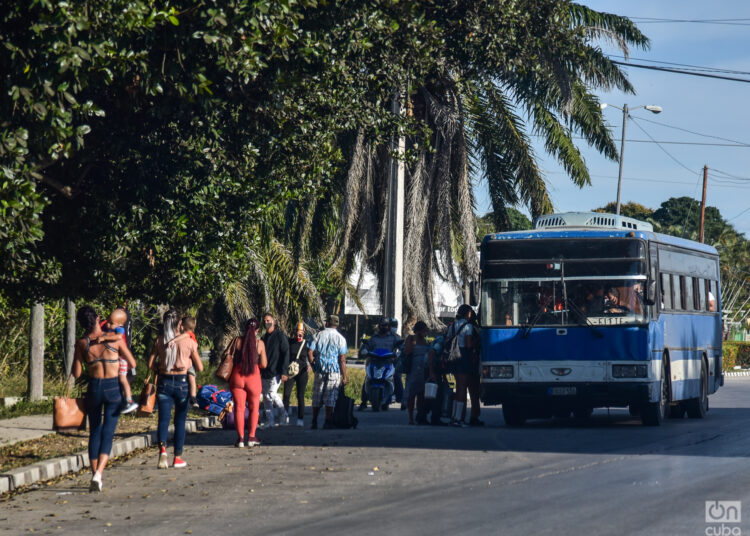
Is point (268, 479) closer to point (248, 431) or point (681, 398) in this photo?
point (248, 431)

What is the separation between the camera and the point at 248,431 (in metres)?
14.8

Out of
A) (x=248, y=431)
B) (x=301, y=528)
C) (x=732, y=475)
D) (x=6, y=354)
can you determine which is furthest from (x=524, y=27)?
(x=6, y=354)

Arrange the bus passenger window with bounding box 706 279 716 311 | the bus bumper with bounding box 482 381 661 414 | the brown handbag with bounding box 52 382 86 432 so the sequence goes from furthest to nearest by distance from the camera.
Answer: the bus passenger window with bounding box 706 279 716 311 < the bus bumper with bounding box 482 381 661 414 < the brown handbag with bounding box 52 382 86 432

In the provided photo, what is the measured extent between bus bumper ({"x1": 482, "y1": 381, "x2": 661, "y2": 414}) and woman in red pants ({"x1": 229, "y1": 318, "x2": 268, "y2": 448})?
12.8 feet

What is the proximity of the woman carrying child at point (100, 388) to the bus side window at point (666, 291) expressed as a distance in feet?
31.4

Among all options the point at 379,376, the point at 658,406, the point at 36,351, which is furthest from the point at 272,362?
the point at 658,406

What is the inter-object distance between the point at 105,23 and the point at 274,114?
4.42m

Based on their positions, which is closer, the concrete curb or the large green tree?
the large green tree

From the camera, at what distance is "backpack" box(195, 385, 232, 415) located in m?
18.1

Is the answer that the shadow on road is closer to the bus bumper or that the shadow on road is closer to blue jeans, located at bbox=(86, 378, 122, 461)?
the bus bumper

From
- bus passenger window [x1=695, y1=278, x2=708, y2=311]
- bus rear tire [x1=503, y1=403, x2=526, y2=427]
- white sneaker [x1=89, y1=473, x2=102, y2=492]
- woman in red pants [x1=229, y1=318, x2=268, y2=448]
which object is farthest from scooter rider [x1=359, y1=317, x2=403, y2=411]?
white sneaker [x1=89, y1=473, x2=102, y2=492]

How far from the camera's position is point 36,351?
1928cm

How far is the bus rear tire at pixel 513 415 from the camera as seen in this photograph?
1716 cm

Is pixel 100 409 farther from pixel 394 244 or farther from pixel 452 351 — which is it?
pixel 394 244
